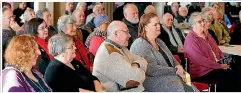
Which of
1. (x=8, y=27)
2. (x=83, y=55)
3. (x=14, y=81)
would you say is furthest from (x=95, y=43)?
(x=14, y=81)

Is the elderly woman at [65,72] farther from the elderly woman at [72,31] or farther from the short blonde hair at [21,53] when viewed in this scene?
the elderly woman at [72,31]

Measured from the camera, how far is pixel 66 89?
2.32 metres

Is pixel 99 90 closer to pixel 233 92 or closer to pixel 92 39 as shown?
pixel 92 39

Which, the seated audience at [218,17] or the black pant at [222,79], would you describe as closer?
the black pant at [222,79]

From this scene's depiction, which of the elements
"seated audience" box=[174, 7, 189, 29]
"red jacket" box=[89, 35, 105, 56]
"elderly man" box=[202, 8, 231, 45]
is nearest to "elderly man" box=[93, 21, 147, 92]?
"red jacket" box=[89, 35, 105, 56]

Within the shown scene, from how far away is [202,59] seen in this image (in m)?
3.67

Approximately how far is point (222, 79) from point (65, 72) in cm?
193

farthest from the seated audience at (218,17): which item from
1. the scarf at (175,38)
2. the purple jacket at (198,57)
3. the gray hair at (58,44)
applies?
the gray hair at (58,44)

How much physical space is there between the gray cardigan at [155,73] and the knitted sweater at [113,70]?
0.27 metres

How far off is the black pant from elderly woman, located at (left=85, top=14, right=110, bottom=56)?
3.17 ft

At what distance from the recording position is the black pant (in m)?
3.66

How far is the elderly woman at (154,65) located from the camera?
291 centimetres

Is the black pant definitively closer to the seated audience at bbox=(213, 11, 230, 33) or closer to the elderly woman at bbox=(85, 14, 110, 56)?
the elderly woman at bbox=(85, 14, 110, 56)

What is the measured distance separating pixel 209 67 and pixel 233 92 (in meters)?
0.35
